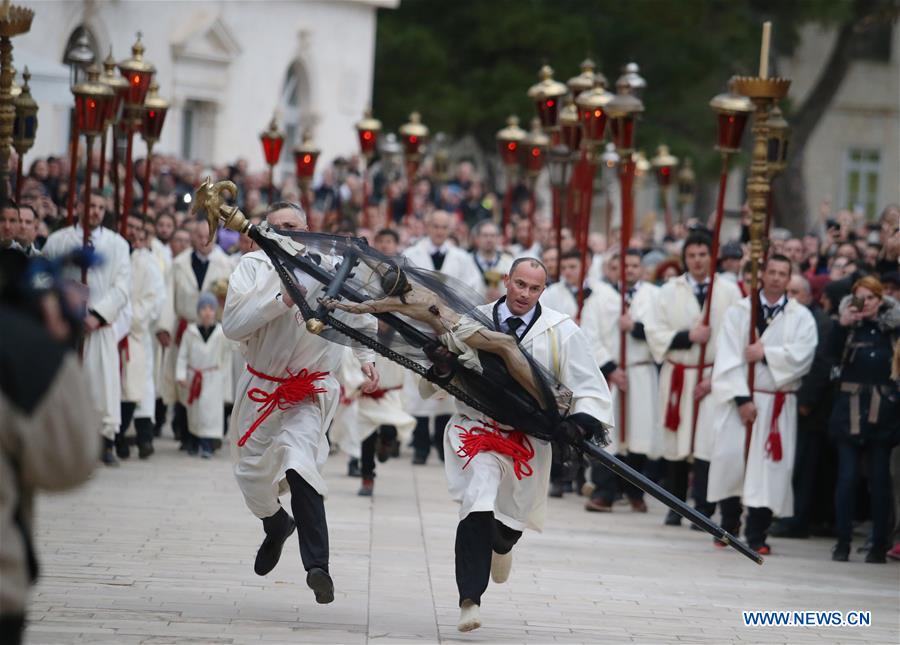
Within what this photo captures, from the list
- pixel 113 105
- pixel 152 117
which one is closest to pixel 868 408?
pixel 113 105

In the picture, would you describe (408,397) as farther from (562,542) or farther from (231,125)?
(231,125)

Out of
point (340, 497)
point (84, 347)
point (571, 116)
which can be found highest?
point (571, 116)

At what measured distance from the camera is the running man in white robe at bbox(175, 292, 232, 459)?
1512 centimetres

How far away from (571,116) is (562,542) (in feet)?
17.0

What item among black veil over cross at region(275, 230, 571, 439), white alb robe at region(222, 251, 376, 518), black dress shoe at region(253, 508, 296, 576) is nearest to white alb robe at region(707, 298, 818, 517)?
black veil over cross at region(275, 230, 571, 439)

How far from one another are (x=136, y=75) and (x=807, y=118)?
74.5 feet

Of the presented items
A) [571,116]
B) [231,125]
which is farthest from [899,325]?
[231,125]

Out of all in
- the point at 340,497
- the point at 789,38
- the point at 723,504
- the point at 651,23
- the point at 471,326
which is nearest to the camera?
the point at 471,326

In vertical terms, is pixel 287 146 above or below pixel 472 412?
above

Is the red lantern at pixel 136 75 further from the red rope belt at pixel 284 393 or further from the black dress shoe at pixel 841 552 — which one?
the black dress shoe at pixel 841 552

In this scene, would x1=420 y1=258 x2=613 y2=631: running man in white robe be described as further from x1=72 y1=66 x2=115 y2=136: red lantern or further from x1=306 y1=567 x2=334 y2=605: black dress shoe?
x1=72 y1=66 x2=115 y2=136: red lantern

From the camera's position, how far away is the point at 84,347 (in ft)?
43.8

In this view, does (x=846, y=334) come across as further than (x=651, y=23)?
No

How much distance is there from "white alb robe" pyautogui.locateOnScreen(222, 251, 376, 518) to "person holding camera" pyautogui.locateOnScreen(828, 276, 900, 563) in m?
4.08
